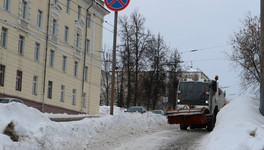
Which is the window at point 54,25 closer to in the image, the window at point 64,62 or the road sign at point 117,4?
the window at point 64,62

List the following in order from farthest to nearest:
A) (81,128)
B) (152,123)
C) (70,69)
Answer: (70,69) → (152,123) → (81,128)

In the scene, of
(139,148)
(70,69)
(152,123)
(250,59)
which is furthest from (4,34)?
(139,148)

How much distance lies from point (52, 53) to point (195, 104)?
72.4ft

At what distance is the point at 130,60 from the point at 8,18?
635 inches

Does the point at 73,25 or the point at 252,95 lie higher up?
the point at 73,25

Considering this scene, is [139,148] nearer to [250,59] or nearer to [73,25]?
[250,59]

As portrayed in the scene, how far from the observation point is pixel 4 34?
99.8 ft

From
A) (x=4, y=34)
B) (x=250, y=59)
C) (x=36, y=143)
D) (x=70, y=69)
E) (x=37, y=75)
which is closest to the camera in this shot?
(x=36, y=143)

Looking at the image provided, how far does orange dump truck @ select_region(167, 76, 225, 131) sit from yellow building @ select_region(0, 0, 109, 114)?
52.7ft

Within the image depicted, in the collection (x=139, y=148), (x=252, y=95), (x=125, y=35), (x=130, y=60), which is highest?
(x=125, y=35)

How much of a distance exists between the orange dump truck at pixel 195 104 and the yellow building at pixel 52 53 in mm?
16051

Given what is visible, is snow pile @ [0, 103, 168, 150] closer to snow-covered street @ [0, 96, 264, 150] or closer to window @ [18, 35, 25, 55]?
snow-covered street @ [0, 96, 264, 150]

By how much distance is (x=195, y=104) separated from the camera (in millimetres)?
19312

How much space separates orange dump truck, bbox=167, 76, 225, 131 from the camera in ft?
60.5
